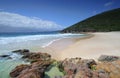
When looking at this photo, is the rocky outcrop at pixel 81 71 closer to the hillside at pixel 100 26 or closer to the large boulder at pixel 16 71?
the large boulder at pixel 16 71

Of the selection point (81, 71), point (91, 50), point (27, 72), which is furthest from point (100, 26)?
point (27, 72)

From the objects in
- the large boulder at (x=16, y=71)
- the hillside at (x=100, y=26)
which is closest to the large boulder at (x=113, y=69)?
the large boulder at (x=16, y=71)

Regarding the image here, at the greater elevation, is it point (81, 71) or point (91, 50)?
point (81, 71)

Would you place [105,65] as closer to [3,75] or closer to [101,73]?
[101,73]

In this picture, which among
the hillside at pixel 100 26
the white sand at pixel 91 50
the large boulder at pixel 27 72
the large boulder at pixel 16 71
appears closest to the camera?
the large boulder at pixel 27 72

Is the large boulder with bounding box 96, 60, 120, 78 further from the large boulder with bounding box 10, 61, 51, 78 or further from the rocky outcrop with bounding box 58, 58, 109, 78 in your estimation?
the large boulder with bounding box 10, 61, 51, 78

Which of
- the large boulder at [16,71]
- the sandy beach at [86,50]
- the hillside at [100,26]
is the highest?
the hillside at [100,26]

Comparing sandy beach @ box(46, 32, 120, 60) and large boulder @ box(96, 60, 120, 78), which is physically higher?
large boulder @ box(96, 60, 120, 78)

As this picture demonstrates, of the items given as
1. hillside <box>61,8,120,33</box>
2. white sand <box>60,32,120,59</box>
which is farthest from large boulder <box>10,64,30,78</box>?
hillside <box>61,8,120,33</box>

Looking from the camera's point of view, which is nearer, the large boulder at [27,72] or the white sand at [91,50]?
the large boulder at [27,72]

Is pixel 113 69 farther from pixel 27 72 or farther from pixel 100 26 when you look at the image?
pixel 100 26

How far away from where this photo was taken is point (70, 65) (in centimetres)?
910

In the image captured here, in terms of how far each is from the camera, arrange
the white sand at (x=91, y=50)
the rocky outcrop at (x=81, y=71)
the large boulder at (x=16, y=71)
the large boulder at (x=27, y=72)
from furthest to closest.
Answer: the white sand at (x=91, y=50) < the large boulder at (x=16, y=71) < the large boulder at (x=27, y=72) < the rocky outcrop at (x=81, y=71)

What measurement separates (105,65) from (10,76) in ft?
20.3
